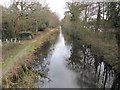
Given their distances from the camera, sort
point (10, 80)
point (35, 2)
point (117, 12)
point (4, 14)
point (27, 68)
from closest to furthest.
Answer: point (10, 80)
point (27, 68)
point (117, 12)
point (4, 14)
point (35, 2)

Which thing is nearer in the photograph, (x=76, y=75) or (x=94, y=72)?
(x=76, y=75)

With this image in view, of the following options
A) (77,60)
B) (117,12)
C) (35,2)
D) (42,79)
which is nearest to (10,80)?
(42,79)

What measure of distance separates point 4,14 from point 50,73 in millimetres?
13516

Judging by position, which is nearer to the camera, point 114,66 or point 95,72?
point 114,66

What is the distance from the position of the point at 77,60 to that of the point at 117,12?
6.01 meters

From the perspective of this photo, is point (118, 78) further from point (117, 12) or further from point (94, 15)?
point (94, 15)

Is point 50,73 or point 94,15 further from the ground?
point 94,15

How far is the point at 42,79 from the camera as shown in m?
15.6

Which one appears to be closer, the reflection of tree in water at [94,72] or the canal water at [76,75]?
the canal water at [76,75]

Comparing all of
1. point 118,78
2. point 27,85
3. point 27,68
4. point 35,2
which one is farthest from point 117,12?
point 35,2

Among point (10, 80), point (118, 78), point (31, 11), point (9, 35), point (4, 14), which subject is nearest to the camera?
point (10, 80)

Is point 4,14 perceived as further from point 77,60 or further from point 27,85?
point 27,85

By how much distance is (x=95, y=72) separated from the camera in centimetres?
1723

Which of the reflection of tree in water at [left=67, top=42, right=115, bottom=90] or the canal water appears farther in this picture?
the reflection of tree in water at [left=67, top=42, right=115, bottom=90]
